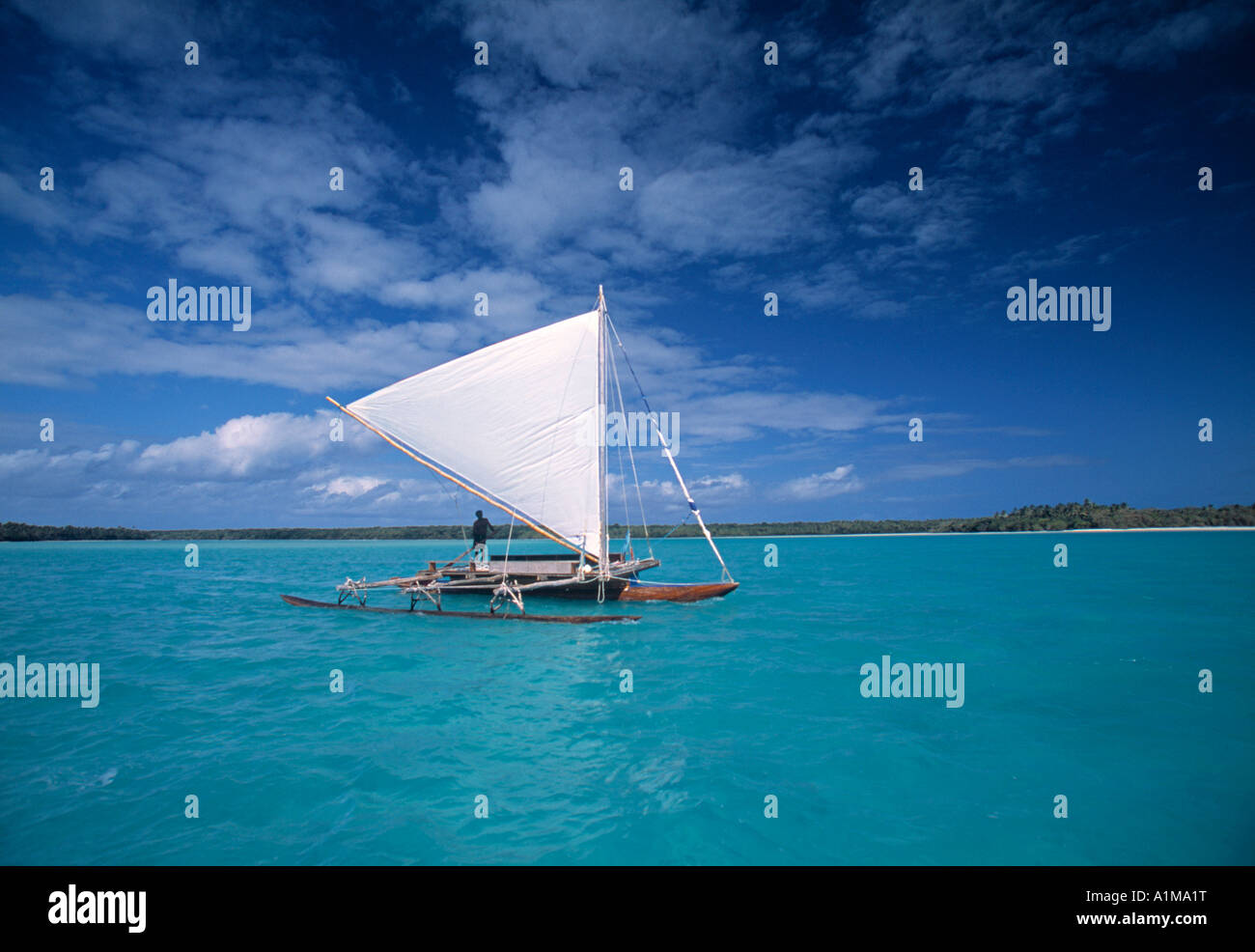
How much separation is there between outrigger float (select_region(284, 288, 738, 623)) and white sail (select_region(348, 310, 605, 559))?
0.04 meters

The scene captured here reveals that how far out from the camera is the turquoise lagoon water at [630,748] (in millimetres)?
7129

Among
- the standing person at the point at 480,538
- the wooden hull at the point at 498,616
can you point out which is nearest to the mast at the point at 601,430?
the wooden hull at the point at 498,616

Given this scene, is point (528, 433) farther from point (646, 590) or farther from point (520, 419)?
point (646, 590)

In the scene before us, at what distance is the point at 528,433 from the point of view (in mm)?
23453

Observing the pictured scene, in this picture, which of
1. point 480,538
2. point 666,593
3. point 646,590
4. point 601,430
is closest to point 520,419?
point 601,430

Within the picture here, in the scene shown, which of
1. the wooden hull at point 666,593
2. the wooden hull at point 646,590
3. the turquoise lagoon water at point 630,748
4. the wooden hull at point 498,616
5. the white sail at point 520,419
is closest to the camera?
the turquoise lagoon water at point 630,748

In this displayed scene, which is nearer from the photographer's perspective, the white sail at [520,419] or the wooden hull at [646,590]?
the white sail at [520,419]

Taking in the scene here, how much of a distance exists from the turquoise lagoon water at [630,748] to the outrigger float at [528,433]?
12.1 ft

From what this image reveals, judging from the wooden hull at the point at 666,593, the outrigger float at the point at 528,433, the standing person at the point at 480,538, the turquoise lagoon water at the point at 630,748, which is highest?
the outrigger float at the point at 528,433

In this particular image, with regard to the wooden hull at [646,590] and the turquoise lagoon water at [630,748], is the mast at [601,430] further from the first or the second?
the turquoise lagoon water at [630,748]

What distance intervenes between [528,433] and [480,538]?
269 inches

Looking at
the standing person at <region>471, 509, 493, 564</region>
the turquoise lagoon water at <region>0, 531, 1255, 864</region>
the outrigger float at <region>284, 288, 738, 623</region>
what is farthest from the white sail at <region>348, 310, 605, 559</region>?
the turquoise lagoon water at <region>0, 531, 1255, 864</region>
